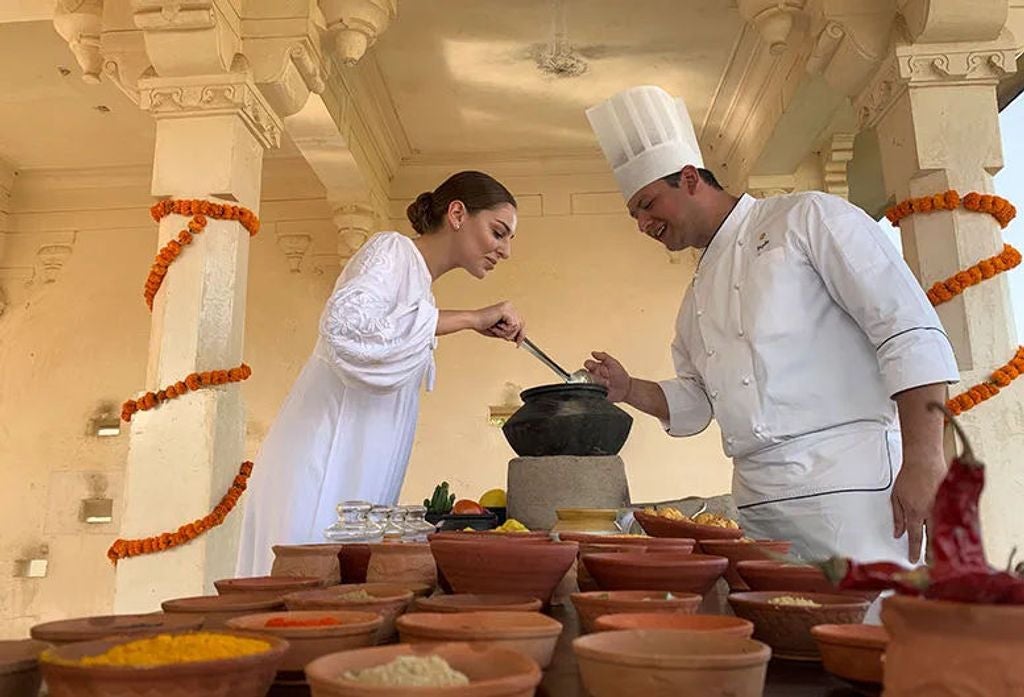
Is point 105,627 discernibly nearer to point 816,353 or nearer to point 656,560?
point 656,560

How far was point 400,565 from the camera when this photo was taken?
112 cm

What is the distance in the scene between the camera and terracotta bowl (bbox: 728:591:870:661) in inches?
31.7

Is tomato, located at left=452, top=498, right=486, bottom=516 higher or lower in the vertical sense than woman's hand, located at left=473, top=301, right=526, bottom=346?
lower

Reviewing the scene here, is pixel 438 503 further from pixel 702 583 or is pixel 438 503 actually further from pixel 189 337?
pixel 702 583

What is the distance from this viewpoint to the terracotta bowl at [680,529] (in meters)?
1.41

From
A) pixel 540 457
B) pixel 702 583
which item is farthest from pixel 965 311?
pixel 702 583

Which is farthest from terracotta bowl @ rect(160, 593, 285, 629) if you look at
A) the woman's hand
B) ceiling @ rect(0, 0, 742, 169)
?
ceiling @ rect(0, 0, 742, 169)

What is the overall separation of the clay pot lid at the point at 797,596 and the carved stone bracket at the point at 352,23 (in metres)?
3.68

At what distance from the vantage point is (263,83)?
365cm

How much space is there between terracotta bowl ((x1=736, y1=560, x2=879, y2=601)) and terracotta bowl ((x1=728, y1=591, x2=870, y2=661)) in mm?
101

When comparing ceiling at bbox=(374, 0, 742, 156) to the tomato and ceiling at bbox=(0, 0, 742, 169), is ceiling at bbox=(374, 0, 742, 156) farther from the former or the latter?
the tomato

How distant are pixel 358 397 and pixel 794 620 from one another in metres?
1.72

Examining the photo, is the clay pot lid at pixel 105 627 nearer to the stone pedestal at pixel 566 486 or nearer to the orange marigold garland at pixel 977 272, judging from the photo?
the stone pedestal at pixel 566 486

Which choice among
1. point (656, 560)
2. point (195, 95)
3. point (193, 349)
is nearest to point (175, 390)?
point (193, 349)
